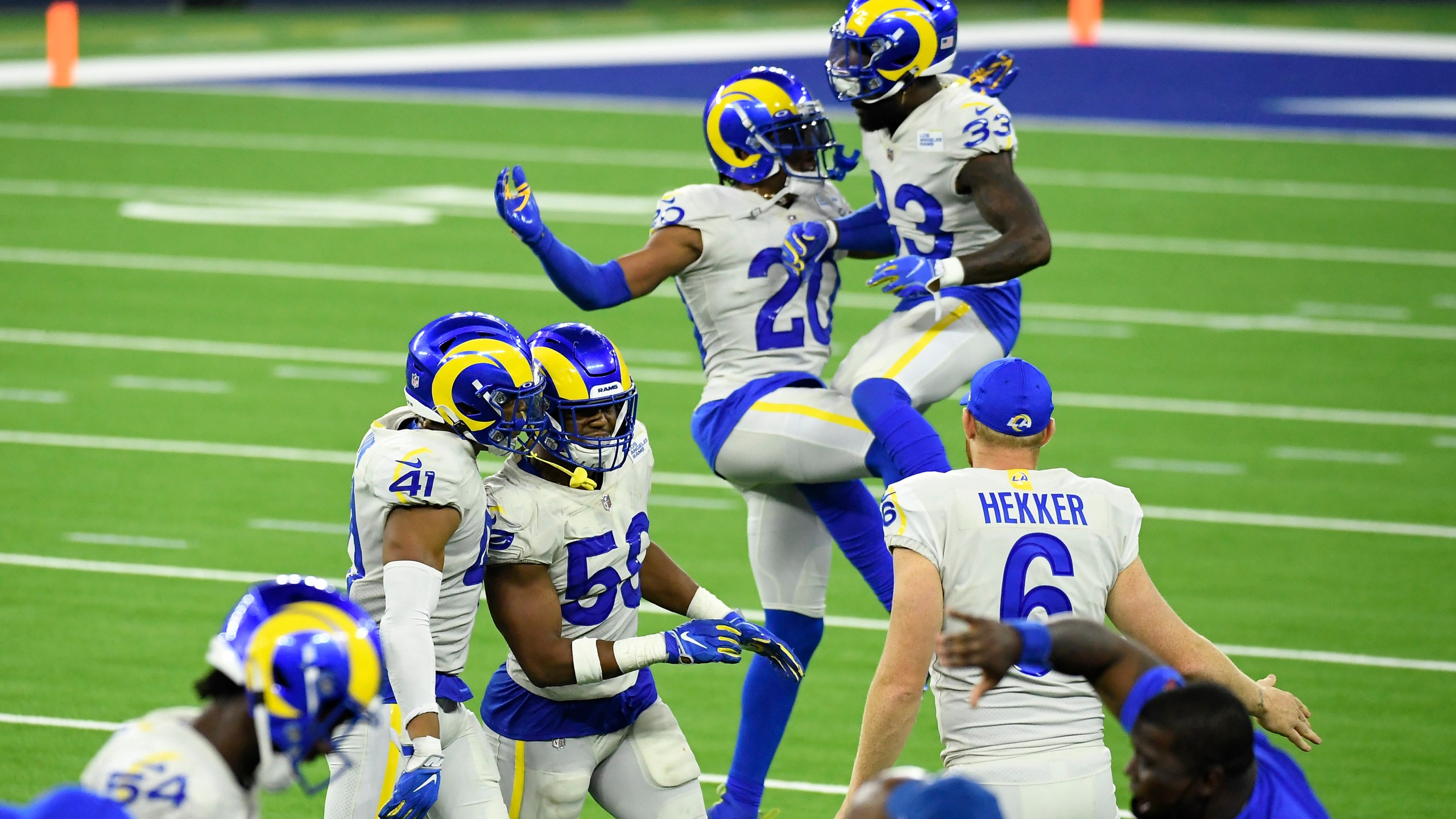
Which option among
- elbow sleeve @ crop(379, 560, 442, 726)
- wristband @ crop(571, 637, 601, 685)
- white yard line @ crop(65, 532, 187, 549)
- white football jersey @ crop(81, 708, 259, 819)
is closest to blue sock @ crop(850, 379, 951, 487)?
wristband @ crop(571, 637, 601, 685)

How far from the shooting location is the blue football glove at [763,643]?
412 cm

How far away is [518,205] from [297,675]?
2368mm

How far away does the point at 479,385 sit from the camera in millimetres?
3938

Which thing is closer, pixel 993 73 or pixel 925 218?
pixel 925 218

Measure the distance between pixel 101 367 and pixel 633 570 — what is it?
611cm

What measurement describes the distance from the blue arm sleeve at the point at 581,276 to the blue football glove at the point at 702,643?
128cm

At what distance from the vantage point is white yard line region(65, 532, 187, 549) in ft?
23.7

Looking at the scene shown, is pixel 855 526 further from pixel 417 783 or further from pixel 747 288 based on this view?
pixel 417 783

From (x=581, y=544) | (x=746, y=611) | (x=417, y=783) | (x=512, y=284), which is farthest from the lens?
(x=512, y=284)

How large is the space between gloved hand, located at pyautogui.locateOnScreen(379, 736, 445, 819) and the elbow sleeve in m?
0.07

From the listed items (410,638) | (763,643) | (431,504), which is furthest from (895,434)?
(410,638)

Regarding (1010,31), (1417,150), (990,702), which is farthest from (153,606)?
(1010,31)

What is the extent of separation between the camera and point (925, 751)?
18.9ft

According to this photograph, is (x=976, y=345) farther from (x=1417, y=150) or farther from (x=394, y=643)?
(x=1417, y=150)
